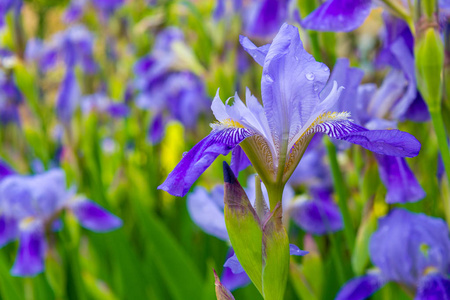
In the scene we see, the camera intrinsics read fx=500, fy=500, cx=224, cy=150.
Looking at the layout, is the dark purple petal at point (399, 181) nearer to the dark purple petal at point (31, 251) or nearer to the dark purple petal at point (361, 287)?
the dark purple petal at point (361, 287)

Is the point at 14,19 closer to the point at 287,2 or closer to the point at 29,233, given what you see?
the point at 29,233

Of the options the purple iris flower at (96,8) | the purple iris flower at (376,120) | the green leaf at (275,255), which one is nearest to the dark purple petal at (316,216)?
the purple iris flower at (376,120)

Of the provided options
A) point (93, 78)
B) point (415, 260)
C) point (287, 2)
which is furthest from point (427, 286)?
point (93, 78)

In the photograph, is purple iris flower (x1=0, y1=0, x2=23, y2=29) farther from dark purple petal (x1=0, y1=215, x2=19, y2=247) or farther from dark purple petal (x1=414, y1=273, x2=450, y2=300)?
dark purple petal (x1=414, y1=273, x2=450, y2=300)

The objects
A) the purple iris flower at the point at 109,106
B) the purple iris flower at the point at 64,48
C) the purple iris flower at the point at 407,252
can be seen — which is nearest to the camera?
the purple iris flower at the point at 407,252

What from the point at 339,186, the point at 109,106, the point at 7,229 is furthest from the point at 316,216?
the point at 109,106

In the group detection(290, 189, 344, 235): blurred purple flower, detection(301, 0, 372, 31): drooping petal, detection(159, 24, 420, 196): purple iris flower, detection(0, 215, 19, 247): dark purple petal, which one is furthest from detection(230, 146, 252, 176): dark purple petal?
detection(0, 215, 19, 247): dark purple petal
